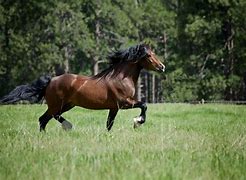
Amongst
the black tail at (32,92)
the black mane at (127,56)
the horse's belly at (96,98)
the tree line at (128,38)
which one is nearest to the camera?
the horse's belly at (96,98)

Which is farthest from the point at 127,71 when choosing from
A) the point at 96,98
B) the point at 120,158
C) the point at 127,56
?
the point at 120,158

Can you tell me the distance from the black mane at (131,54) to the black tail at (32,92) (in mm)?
1658

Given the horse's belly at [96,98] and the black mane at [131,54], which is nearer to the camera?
the horse's belly at [96,98]

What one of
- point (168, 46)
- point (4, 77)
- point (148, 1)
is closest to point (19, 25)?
point (4, 77)

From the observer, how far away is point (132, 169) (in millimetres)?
5309

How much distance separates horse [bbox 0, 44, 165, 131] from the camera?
11047mm

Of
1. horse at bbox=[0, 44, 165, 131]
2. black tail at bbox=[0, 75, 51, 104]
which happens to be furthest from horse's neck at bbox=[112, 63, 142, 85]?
black tail at bbox=[0, 75, 51, 104]

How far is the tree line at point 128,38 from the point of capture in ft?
124

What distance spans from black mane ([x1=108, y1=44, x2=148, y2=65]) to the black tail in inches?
65.3

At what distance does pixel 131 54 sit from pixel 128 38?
34.0 metres

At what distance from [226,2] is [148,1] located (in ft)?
35.7

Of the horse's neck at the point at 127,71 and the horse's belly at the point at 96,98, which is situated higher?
the horse's neck at the point at 127,71

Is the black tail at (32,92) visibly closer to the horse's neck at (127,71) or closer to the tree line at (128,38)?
the horse's neck at (127,71)

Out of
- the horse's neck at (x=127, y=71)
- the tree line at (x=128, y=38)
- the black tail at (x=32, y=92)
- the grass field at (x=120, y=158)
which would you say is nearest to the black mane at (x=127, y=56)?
the horse's neck at (x=127, y=71)
